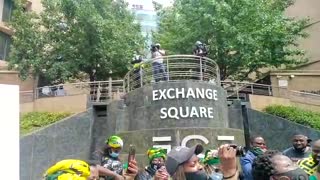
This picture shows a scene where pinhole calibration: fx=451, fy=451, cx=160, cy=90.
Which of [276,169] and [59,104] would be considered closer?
[276,169]

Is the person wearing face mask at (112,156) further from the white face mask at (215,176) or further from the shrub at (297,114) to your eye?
the shrub at (297,114)

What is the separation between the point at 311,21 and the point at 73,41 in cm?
1168

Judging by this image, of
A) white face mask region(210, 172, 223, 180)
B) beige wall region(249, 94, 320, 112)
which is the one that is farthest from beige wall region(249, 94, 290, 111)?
white face mask region(210, 172, 223, 180)

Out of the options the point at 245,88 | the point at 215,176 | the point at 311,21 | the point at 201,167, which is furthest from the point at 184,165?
the point at 311,21

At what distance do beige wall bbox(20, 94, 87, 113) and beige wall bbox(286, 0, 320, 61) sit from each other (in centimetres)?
Answer: 1152

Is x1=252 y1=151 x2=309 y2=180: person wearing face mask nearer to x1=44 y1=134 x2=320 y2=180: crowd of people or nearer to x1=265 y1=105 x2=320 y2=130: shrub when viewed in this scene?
x1=44 y1=134 x2=320 y2=180: crowd of people

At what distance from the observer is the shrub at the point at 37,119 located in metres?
13.9

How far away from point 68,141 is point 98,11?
237 inches

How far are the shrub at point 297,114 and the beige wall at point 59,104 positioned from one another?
6284 mm

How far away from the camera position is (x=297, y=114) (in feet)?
47.9

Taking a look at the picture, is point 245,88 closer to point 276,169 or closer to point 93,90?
point 93,90

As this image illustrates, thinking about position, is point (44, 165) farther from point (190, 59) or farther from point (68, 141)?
point (190, 59)

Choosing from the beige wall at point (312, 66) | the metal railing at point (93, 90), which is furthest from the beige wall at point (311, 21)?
the metal railing at point (93, 90)

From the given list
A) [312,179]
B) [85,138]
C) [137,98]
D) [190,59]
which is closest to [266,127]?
[190,59]
